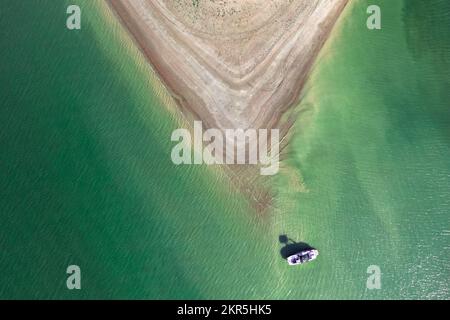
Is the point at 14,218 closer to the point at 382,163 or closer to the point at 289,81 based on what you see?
the point at 289,81

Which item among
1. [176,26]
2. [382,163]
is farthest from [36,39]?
[382,163]

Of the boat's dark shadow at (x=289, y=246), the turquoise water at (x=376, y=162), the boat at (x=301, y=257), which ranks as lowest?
the boat at (x=301, y=257)

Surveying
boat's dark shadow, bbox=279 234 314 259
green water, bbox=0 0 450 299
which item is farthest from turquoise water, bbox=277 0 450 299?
boat's dark shadow, bbox=279 234 314 259

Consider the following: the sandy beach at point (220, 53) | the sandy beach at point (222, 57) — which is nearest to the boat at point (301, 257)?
the sandy beach at point (222, 57)

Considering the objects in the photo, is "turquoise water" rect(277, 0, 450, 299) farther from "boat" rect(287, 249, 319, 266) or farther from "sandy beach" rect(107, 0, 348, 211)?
"sandy beach" rect(107, 0, 348, 211)

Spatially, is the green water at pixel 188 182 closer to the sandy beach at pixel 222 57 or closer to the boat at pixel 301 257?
the boat at pixel 301 257
